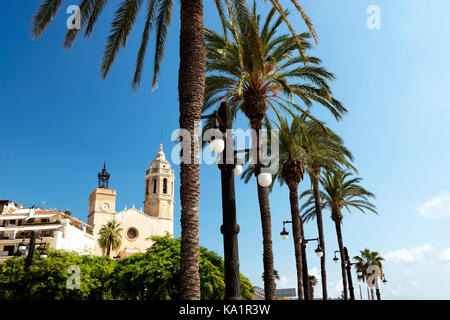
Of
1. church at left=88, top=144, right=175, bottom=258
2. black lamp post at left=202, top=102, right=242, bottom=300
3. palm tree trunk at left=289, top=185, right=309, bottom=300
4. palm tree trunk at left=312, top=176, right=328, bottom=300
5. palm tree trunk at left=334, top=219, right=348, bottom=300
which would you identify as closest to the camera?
black lamp post at left=202, top=102, right=242, bottom=300

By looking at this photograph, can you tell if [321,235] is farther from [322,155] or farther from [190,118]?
[190,118]

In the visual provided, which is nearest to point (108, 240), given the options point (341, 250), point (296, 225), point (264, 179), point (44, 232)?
point (44, 232)

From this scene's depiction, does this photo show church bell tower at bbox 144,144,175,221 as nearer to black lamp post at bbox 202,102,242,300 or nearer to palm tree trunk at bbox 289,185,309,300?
palm tree trunk at bbox 289,185,309,300

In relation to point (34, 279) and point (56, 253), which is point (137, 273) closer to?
point (34, 279)

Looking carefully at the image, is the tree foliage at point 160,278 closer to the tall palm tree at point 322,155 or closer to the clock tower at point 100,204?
the tall palm tree at point 322,155

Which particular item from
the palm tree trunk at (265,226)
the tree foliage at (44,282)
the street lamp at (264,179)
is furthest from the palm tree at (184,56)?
the tree foliage at (44,282)

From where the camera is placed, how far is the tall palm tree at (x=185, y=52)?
7.51m

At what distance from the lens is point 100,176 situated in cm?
8550

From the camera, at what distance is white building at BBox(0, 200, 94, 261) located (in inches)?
1779

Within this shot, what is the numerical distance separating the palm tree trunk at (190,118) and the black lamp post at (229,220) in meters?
1.94

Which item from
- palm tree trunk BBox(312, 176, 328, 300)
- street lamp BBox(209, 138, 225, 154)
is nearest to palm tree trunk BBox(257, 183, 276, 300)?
street lamp BBox(209, 138, 225, 154)

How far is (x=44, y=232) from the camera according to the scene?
47.3 meters

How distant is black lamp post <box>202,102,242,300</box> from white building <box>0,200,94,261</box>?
37776 mm

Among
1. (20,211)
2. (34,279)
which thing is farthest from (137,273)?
(20,211)
